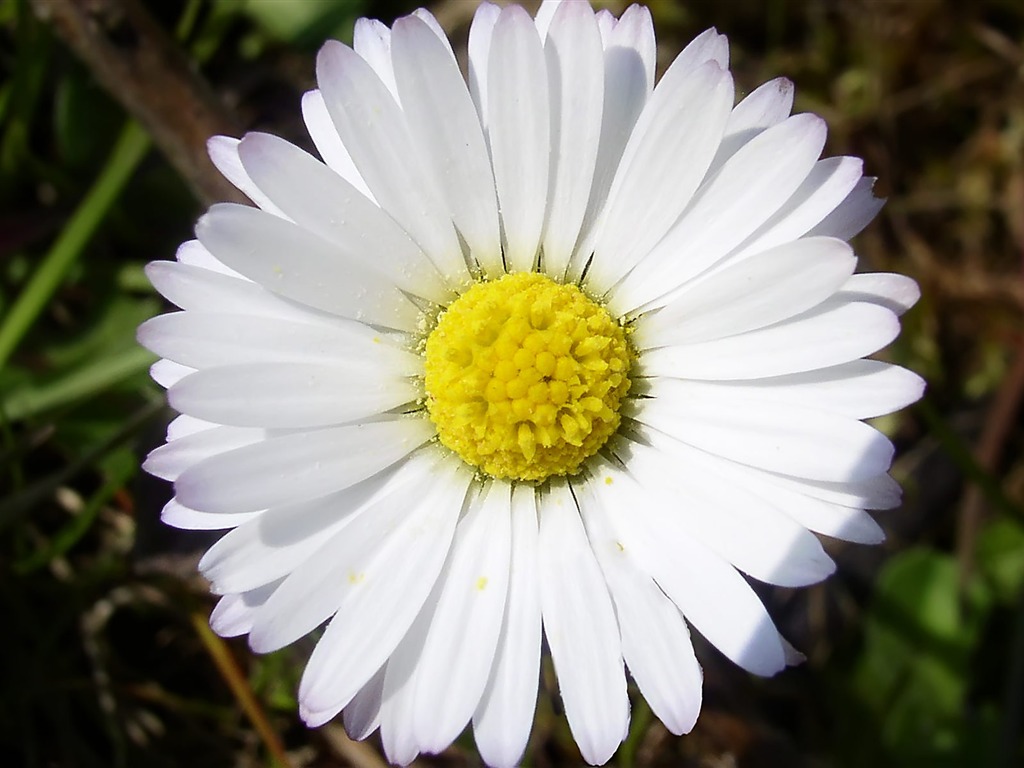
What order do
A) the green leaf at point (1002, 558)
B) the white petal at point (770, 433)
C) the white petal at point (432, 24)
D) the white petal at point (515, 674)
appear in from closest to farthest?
the white petal at point (770, 433) → the white petal at point (515, 674) → the white petal at point (432, 24) → the green leaf at point (1002, 558)

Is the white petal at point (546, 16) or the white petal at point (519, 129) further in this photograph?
the white petal at point (546, 16)

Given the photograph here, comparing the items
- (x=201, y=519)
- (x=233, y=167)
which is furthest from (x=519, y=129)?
(x=201, y=519)

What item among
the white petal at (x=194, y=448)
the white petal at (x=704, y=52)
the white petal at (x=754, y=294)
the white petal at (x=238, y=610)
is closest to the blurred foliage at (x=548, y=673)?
the white petal at (x=238, y=610)

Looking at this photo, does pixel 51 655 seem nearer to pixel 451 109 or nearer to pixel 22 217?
pixel 22 217

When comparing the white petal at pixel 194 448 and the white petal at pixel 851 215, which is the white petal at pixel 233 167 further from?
the white petal at pixel 851 215

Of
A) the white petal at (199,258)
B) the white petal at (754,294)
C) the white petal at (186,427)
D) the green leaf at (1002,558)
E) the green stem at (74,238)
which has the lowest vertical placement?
the green leaf at (1002,558)

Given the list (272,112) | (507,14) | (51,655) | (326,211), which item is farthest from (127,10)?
Result: (51,655)

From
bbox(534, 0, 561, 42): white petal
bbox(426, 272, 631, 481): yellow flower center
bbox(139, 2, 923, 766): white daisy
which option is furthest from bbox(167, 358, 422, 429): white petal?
bbox(534, 0, 561, 42): white petal
